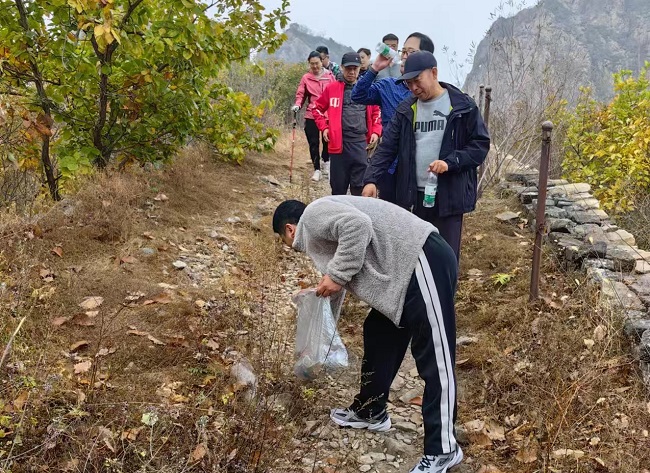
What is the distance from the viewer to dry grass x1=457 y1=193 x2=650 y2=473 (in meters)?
2.58

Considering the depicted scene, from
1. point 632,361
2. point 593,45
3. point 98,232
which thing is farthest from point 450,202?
point 593,45

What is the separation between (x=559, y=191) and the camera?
6672 millimetres

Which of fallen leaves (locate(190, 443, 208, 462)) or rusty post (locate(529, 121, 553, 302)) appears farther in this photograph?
rusty post (locate(529, 121, 553, 302))

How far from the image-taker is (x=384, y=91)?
417cm

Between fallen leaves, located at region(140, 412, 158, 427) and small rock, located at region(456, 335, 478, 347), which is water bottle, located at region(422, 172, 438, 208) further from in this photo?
fallen leaves, located at region(140, 412, 158, 427)

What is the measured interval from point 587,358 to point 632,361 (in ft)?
0.76

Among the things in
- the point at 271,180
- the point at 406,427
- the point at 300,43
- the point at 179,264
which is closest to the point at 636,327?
the point at 406,427

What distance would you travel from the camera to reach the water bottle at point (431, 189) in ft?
10.9

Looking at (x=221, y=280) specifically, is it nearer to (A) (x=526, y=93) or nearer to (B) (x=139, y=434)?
(B) (x=139, y=434)

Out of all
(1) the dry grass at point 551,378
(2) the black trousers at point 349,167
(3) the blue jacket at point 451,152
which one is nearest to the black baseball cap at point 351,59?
(2) the black trousers at point 349,167

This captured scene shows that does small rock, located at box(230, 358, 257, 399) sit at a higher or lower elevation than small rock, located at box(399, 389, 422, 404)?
higher

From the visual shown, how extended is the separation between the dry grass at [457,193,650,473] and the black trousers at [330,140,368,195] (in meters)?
1.54

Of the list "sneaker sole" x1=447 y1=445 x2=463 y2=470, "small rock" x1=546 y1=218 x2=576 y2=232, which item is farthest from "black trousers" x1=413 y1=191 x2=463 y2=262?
"small rock" x1=546 y1=218 x2=576 y2=232

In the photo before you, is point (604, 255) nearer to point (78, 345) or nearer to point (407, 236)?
point (407, 236)
